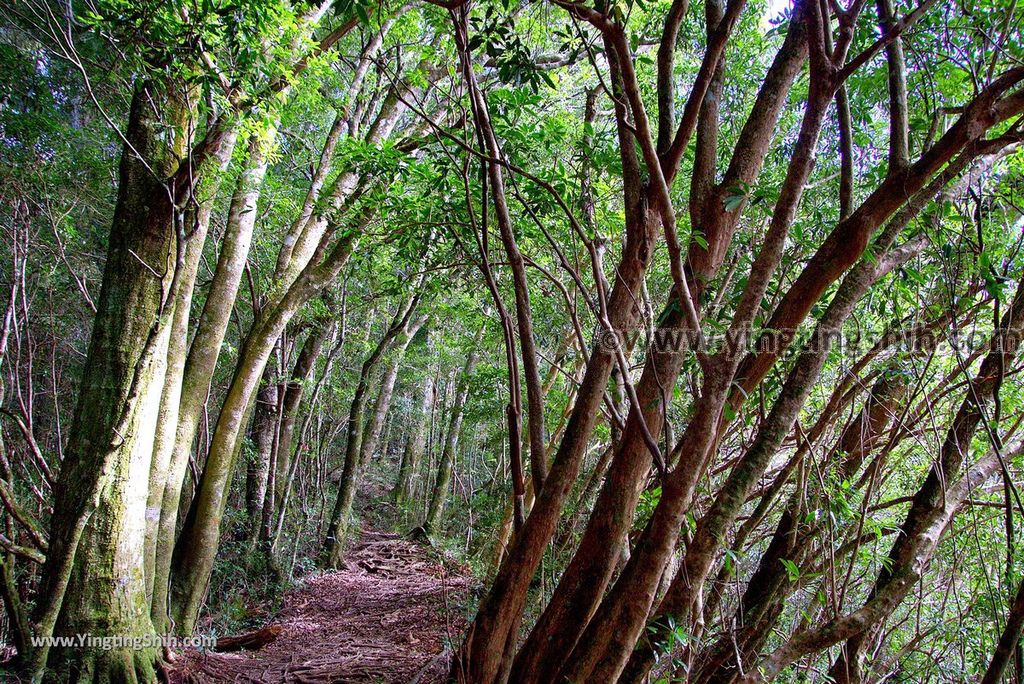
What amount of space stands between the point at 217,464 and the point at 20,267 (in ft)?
8.63

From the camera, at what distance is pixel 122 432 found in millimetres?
3904

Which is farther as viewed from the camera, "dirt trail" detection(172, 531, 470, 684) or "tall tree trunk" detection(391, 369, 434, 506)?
"tall tree trunk" detection(391, 369, 434, 506)

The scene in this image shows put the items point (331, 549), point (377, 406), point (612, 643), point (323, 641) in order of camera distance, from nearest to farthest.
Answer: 1. point (612, 643)
2. point (323, 641)
3. point (331, 549)
4. point (377, 406)

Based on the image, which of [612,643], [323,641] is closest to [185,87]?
[612,643]

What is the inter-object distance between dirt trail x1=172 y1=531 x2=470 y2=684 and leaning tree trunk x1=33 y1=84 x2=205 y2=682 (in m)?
0.93

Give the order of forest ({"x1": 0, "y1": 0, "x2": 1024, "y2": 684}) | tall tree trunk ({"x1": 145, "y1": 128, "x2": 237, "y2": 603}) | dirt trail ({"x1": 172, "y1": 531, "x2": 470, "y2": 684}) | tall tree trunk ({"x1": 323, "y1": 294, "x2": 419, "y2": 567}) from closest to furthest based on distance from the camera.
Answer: forest ({"x1": 0, "y1": 0, "x2": 1024, "y2": 684}), tall tree trunk ({"x1": 145, "y1": 128, "x2": 237, "y2": 603}), dirt trail ({"x1": 172, "y1": 531, "x2": 470, "y2": 684}), tall tree trunk ({"x1": 323, "y1": 294, "x2": 419, "y2": 567})

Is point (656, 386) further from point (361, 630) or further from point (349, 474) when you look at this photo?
point (349, 474)

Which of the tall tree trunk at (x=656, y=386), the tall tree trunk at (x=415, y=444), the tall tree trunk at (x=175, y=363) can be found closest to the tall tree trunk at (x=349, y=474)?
the tall tree trunk at (x=415, y=444)

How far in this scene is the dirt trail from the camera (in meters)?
4.79

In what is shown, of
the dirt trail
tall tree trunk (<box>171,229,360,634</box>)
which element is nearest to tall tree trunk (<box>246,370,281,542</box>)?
the dirt trail

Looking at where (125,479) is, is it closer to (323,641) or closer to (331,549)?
(323,641)

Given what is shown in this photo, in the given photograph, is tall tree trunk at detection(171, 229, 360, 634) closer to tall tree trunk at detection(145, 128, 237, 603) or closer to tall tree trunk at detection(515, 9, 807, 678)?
tall tree trunk at detection(145, 128, 237, 603)

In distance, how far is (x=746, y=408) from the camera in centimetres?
298

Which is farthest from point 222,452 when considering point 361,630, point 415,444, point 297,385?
point 415,444
